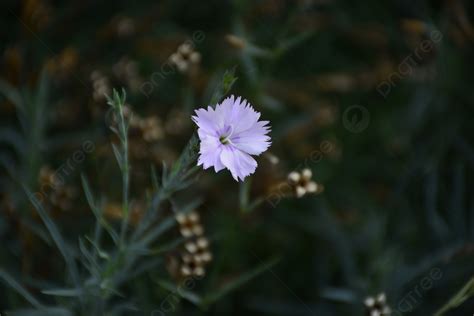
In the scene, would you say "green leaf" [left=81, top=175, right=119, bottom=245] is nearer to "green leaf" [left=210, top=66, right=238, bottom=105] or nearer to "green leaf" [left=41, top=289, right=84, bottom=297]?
"green leaf" [left=41, top=289, right=84, bottom=297]

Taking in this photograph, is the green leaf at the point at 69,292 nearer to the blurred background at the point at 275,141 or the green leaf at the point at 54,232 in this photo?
the green leaf at the point at 54,232

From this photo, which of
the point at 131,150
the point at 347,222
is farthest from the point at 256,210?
the point at 131,150

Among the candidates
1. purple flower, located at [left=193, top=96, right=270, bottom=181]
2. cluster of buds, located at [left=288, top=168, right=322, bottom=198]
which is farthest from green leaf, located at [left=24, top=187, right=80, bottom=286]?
cluster of buds, located at [left=288, top=168, right=322, bottom=198]

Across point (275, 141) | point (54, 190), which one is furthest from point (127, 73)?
point (275, 141)

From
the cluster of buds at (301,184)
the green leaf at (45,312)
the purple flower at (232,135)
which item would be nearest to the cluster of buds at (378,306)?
the cluster of buds at (301,184)

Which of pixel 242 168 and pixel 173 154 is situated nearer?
pixel 242 168

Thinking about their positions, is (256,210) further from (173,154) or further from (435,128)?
(435,128)
